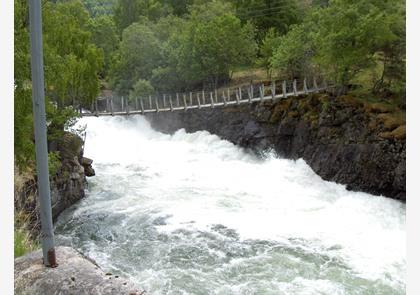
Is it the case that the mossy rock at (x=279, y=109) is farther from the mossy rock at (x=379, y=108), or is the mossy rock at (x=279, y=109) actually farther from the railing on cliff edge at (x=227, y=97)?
the mossy rock at (x=379, y=108)

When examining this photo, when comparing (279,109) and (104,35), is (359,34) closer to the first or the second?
(279,109)

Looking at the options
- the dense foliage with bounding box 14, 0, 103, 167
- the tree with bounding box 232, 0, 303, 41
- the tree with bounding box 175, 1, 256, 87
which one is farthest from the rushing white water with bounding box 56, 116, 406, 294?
the tree with bounding box 232, 0, 303, 41

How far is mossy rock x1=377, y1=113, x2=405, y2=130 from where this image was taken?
49.3ft

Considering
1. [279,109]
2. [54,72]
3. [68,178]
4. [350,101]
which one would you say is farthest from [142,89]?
[54,72]

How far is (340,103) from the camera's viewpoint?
54.9 ft

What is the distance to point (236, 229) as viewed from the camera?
11.4 meters

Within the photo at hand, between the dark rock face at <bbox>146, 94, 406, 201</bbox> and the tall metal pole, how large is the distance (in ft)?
43.5

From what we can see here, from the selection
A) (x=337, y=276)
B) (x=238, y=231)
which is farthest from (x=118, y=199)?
(x=337, y=276)

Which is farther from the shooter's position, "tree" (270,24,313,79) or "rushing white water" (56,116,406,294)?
"tree" (270,24,313,79)

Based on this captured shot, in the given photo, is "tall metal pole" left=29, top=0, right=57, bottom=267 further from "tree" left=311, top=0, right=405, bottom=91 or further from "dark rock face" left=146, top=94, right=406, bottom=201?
"tree" left=311, top=0, right=405, bottom=91

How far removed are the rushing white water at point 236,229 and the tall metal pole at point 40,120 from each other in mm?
5330

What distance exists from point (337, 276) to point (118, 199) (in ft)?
24.3

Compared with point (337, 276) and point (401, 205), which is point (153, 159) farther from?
point (337, 276)

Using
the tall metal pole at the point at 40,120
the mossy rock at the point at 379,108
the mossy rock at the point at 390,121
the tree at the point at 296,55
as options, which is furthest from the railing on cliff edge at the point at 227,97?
the tall metal pole at the point at 40,120
